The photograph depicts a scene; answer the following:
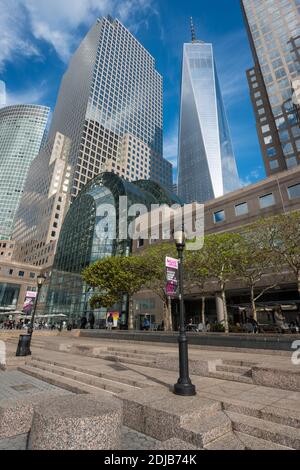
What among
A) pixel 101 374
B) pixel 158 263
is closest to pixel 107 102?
pixel 158 263

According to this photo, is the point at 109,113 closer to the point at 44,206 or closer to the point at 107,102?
the point at 107,102

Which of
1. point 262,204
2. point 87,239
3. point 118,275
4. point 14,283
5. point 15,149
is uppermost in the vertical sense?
point 15,149

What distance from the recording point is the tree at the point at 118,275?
27.7 meters

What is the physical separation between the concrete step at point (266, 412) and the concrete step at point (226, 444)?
0.71 meters

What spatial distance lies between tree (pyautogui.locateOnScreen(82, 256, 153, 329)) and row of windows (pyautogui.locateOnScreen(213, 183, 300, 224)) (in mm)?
13104

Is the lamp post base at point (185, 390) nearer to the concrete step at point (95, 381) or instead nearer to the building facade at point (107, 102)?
the concrete step at point (95, 381)

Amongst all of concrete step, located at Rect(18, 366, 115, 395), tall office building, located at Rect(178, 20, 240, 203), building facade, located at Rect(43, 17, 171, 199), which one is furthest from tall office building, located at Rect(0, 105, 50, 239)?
concrete step, located at Rect(18, 366, 115, 395)

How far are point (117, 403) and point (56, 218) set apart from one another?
102m

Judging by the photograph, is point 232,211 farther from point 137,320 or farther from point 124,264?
point 137,320

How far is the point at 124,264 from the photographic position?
28219 mm

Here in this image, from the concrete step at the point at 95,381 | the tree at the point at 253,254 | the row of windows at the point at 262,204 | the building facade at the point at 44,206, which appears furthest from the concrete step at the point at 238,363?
the building facade at the point at 44,206

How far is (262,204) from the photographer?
30.1 meters

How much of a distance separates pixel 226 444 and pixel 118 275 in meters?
25.0

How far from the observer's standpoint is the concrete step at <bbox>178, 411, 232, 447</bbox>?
11.7 feet
